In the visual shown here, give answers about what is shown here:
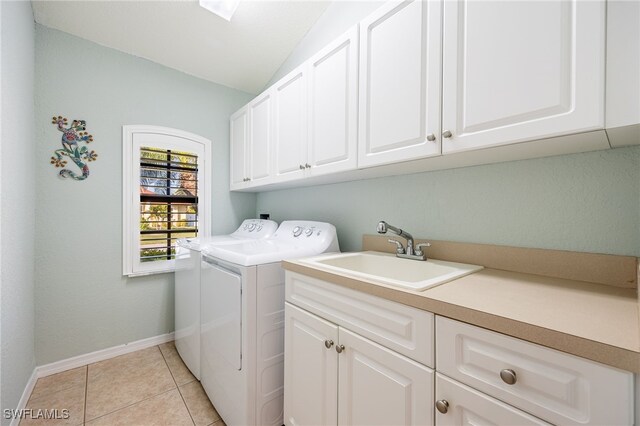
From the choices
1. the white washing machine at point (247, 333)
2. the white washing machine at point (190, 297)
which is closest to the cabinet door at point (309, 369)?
the white washing machine at point (247, 333)

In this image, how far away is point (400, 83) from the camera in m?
1.23

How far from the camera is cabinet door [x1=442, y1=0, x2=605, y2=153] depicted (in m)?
0.76

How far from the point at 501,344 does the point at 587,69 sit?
2.65 ft

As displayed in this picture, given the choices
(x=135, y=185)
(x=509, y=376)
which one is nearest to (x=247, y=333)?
(x=509, y=376)

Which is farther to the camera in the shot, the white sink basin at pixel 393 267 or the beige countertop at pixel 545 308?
the white sink basin at pixel 393 267

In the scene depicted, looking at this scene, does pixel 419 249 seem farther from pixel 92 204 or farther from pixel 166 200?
pixel 92 204

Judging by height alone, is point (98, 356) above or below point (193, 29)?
below

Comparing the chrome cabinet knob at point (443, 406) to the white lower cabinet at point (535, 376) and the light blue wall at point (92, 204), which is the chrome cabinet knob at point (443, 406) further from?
the light blue wall at point (92, 204)

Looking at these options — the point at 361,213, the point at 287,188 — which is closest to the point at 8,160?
the point at 287,188

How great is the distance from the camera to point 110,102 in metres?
2.24

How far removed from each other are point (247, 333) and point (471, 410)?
1.01 metres

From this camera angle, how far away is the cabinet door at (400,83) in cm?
111

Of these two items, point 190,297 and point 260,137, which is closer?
point 190,297

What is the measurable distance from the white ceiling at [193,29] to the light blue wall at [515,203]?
1.79ft
